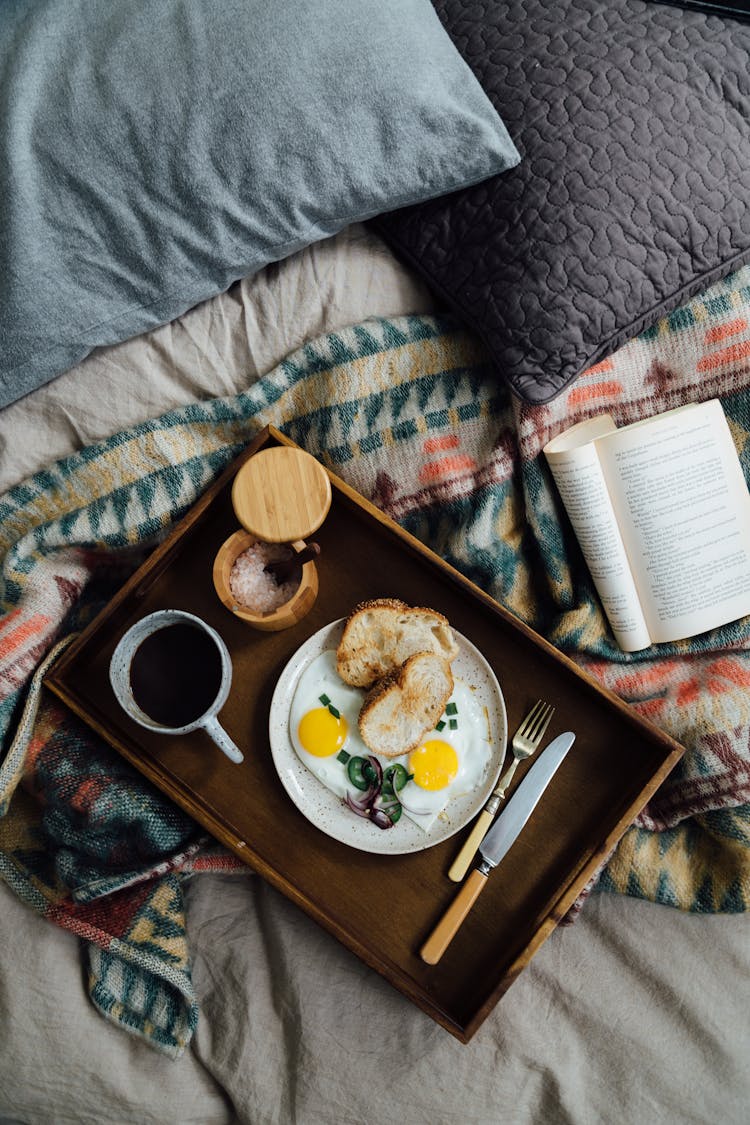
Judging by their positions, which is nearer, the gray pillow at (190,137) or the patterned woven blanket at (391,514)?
the gray pillow at (190,137)

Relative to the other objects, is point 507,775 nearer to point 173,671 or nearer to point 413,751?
point 413,751

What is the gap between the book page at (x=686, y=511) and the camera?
0.95 meters

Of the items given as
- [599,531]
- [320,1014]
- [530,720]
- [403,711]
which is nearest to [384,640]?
[403,711]

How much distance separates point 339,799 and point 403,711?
0.12 metres

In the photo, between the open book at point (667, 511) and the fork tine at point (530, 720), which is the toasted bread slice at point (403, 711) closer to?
the fork tine at point (530, 720)

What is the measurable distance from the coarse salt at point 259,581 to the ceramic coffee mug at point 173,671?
2.5 inches

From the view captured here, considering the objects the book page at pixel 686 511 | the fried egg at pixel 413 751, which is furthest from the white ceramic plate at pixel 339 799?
the book page at pixel 686 511

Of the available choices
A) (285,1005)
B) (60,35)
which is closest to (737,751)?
(285,1005)

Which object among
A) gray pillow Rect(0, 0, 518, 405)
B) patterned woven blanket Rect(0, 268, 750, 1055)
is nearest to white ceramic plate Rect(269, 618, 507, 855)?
patterned woven blanket Rect(0, 268, 750, 1055)

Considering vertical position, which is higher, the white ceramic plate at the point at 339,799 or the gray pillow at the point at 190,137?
the gray pillow at the point at 190,137

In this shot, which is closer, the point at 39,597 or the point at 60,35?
the point at 60,35

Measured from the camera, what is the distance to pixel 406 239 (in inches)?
37.8

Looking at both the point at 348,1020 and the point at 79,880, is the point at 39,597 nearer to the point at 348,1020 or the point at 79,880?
the point at 79,880

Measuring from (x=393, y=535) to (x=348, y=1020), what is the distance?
0.55 m
